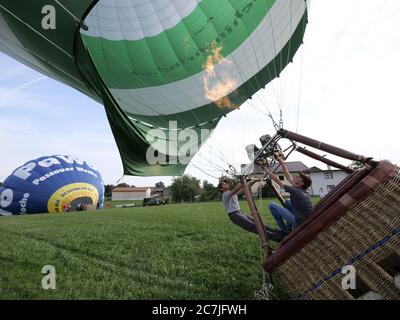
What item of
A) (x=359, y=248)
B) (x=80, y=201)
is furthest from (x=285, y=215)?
(x=80, y=201)

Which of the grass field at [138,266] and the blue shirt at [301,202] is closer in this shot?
the blue shirt at [301,202]

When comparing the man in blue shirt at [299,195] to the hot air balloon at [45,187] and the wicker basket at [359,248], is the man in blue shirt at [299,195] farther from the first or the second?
the hot air balloon at [45,187]

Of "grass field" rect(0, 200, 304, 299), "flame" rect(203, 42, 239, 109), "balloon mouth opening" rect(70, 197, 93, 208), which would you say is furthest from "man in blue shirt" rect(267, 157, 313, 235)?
"balloon mouth opening" rect(70, 197, 93, 208)

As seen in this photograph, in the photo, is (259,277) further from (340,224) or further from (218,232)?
(218,232)

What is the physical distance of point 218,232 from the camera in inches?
281

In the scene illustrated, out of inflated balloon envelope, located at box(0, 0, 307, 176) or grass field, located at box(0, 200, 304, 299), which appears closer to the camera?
grass field, located at box(0, 200, 304, 299)

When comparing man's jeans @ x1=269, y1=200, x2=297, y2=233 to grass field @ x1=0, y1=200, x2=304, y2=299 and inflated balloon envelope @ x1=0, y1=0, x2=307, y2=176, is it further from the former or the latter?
inflated balloon envelope @ x1=0, y1=0, x2=307, y2=176

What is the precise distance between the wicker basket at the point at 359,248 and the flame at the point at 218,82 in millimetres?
4447

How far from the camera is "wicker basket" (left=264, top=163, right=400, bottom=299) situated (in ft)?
7.53

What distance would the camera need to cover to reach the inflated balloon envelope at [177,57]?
5191 mm

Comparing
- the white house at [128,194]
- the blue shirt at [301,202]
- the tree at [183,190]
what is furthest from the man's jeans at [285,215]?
the white house at [128,194]

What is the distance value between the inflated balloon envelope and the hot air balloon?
1632cm

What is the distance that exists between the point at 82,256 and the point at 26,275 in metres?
1.17
